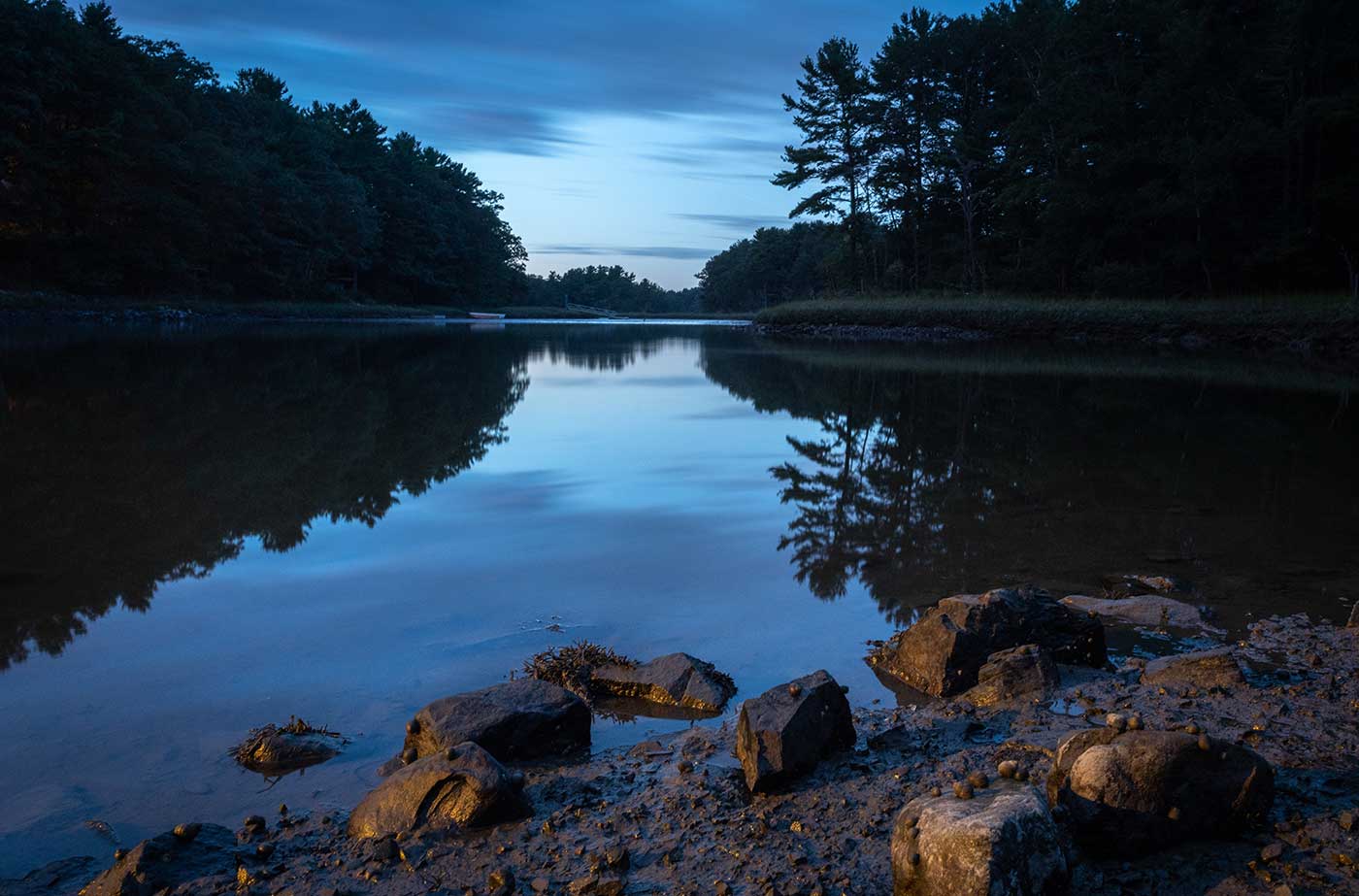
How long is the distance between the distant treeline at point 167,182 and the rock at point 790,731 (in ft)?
167

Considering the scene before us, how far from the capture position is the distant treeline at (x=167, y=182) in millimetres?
45312

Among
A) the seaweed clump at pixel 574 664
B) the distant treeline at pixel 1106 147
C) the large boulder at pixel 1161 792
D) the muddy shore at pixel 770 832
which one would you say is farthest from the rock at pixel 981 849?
the distant treeline at pixel 1106 147

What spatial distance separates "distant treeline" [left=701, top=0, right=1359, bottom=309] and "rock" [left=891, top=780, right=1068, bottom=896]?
123 feet

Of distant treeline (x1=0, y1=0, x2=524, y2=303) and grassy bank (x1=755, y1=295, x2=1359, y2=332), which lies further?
distant treeline (x1=0, y1=0, x2=524, y2=303)

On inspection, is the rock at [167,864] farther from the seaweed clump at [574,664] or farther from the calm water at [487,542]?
the seaweed clump at [574,664]

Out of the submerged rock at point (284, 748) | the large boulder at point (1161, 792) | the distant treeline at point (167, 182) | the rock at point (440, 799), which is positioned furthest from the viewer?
the distant treeline at point (167, 182)

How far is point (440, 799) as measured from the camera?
10.5 feet

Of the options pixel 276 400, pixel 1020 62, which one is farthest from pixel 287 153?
pixel 276 400

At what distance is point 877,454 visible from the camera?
1137cm

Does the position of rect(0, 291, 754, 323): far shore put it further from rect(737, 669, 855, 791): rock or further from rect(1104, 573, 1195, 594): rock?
rect(737, 669, 855, 791): rock

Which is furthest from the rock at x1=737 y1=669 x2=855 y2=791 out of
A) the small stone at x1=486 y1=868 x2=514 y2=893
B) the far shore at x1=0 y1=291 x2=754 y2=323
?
the far shore at x1=0 y1=291 x2=754 y2=323


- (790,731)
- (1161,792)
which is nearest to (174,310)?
(790,731)

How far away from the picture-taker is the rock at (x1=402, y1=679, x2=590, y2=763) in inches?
145

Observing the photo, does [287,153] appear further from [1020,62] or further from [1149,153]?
[1149,153]
